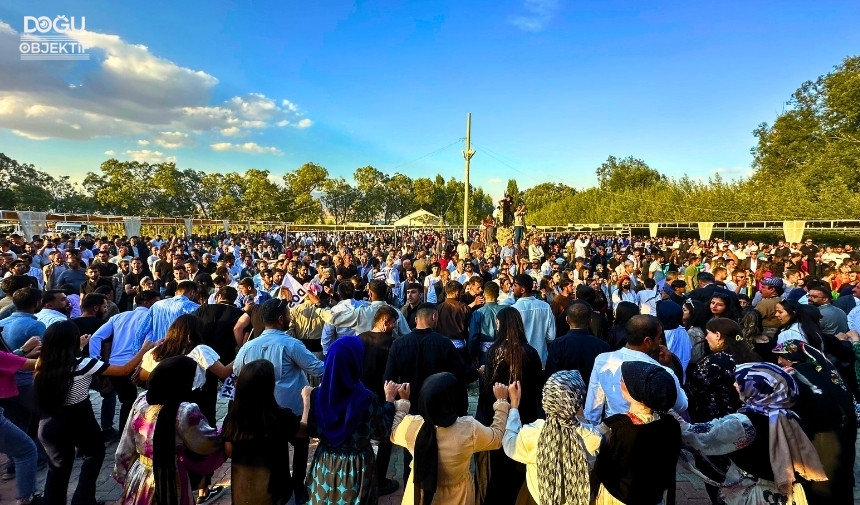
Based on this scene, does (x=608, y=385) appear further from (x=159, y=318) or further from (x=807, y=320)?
(x=159, y=318)

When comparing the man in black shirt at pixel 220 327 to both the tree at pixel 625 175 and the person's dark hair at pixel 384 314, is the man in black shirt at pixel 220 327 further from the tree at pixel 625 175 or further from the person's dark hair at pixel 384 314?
the tree at pixel 625 175

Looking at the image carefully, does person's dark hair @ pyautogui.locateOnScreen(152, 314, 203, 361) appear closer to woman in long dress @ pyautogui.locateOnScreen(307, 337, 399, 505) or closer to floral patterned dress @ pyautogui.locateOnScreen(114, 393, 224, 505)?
floral patterned dress @ pyautogui.locateOnScreen(114, 393, 224, 505)

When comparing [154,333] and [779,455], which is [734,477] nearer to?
[779,455]

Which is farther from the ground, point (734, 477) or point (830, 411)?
point (830, 411)

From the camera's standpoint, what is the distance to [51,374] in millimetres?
2766

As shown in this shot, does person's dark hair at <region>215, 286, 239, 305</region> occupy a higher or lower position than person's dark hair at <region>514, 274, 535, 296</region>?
lower

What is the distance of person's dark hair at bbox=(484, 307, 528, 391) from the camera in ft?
10.2

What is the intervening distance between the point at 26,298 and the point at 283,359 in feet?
8.21

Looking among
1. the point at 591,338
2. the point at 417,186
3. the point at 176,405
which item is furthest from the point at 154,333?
the point at 417,186

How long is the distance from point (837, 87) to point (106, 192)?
73.7 meters

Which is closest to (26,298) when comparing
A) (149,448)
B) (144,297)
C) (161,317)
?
(144,297)

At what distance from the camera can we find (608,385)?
2.84 m

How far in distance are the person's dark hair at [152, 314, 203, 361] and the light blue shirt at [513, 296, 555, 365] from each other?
3206mm

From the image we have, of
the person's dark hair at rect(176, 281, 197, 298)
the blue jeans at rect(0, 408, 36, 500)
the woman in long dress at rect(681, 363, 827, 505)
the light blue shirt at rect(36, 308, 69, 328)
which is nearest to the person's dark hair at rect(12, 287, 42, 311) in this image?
the light blue shirt at rect(36, 308, 69, 328)
